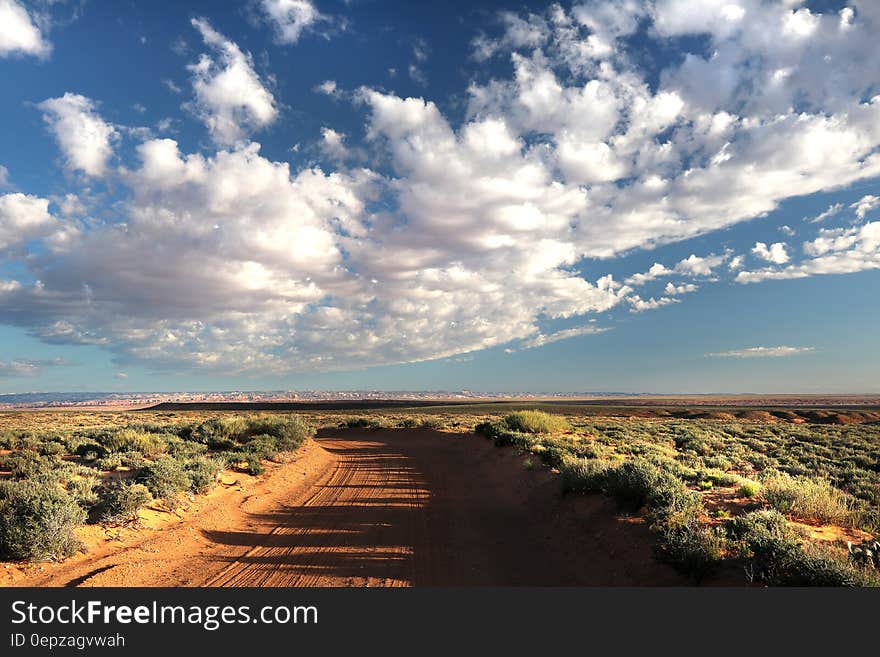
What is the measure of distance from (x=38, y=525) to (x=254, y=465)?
27.1 ft

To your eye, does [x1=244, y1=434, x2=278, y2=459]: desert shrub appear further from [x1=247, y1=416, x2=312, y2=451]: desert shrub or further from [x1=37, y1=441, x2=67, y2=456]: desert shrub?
[x1=37, y1=441, x2=67, y2=456]: desert shrub

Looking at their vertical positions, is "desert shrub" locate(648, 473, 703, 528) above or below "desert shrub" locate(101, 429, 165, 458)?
below

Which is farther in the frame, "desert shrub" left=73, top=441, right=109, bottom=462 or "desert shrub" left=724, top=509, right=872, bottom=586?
"desert shrub" left=73, top=441, right=109, bottom=462

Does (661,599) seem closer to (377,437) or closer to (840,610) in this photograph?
(840,610)

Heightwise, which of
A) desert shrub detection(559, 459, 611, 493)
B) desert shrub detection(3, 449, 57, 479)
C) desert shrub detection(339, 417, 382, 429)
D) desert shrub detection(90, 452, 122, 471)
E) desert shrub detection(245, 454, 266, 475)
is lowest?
desert shrub detection(339, 417, 382, 429)

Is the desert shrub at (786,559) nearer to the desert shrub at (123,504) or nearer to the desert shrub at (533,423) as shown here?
the desert shrub at (123,504)

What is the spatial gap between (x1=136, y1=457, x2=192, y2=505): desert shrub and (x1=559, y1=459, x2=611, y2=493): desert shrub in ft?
32.1

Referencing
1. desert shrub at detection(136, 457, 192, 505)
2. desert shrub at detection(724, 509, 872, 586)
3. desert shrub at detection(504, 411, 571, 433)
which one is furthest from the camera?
desert shrub at detection(504, 411, 571, 433)

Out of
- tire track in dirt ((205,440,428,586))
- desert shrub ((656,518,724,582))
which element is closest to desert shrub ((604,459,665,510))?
desert shrub ((656,518,724,582))

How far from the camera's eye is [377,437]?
105 feet

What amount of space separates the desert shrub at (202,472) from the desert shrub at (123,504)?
1.97 meters

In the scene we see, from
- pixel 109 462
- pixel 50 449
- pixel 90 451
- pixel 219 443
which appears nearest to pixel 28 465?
pixel 109 462

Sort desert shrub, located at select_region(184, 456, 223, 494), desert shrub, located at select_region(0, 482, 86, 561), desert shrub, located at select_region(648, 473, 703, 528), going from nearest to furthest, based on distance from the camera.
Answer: desert shrub, located at select_region(0, 482, 86, 561) → desert shrub, located at select_region(648, 473, 703, 528) → desert shrub, located at select_region(184, 456, 223, 494)

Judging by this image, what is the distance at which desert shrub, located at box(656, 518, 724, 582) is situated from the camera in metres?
6.47
